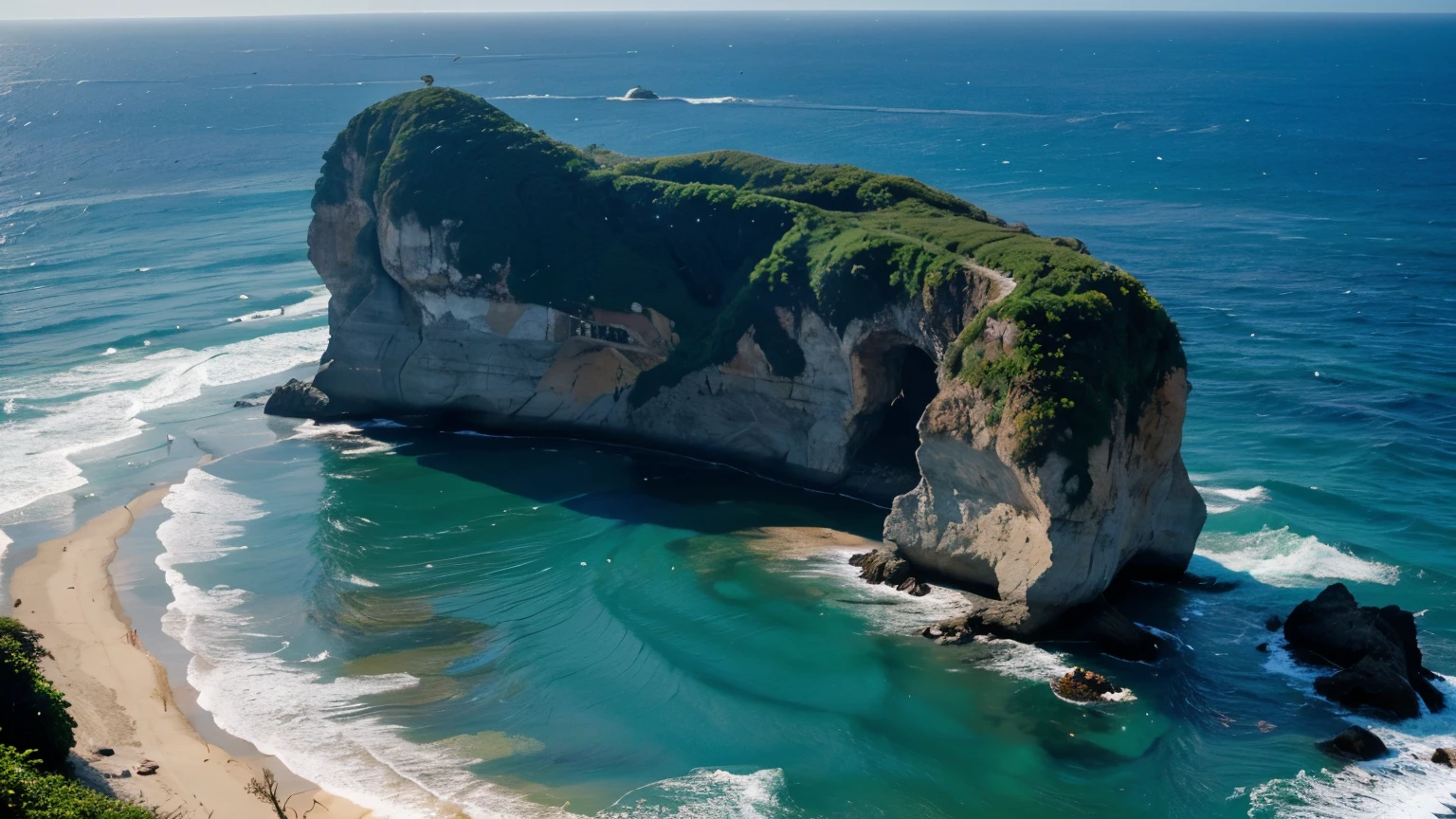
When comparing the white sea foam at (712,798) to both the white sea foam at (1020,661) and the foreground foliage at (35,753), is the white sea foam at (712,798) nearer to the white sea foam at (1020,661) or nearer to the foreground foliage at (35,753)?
the white sea foam at (1020,661)

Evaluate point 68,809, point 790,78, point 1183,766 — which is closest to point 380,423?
point 68,809

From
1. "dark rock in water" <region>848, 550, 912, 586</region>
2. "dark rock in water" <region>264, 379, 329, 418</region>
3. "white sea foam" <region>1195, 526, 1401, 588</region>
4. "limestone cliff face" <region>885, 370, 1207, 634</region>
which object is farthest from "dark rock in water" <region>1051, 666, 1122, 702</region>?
"dark rock in water" <region>264, 379, 329, 418</region>

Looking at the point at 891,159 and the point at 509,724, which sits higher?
the point at 891,159

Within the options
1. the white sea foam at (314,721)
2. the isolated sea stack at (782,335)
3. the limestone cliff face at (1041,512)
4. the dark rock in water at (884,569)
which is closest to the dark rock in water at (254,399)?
the isolated sea stack at (782,335)

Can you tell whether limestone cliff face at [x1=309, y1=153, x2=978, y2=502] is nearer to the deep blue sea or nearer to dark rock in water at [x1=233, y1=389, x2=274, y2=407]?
the deep blue sea

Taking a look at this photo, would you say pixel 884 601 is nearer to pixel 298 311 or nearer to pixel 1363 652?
pixel 1363 652

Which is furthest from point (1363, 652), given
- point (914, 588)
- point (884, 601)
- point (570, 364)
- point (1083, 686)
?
point (570, 364)

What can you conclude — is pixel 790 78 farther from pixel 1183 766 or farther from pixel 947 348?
pixel 1183 766
